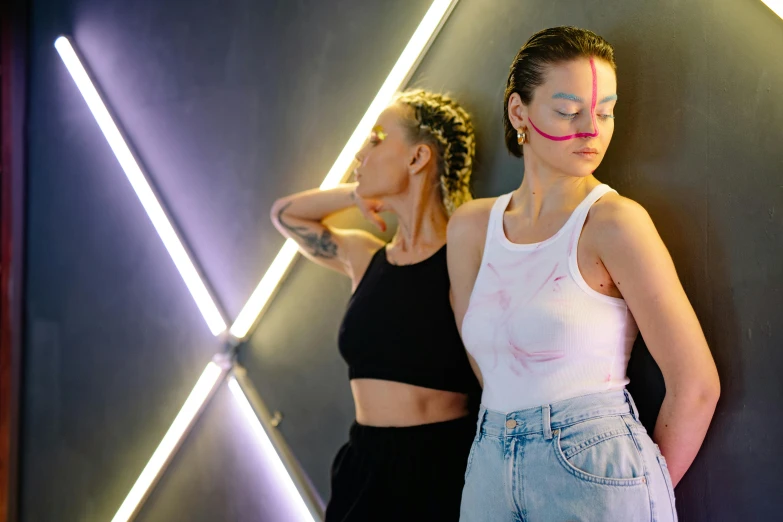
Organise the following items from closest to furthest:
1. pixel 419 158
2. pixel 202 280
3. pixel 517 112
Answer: pixel 517 112
pixel 419 158
pixel 202 280

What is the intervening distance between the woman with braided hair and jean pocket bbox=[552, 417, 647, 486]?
0.47 m

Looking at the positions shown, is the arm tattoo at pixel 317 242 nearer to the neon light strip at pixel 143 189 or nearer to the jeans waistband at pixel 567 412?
the neon light strip at pixel 143 189

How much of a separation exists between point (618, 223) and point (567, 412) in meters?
0.32

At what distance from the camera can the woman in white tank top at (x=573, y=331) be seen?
125 centimetres

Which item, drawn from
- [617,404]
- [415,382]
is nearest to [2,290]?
[415,382]

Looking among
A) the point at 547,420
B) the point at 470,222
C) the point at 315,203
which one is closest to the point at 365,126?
the point at 315,203

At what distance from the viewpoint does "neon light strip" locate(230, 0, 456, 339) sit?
195 centimetres

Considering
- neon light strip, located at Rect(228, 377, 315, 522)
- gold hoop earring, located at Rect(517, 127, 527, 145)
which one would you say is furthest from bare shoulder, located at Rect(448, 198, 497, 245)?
neon light strip, located at Rect(228, 377, 315, 522)

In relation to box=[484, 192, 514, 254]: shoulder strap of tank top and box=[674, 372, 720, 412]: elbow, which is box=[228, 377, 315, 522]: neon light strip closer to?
box=[484, 192, 514, 254]: shoulder strap of tank top

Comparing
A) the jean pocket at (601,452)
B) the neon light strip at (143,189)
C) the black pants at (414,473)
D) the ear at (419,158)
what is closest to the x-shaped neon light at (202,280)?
the neon light strip at (143,189)

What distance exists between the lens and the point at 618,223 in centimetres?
128

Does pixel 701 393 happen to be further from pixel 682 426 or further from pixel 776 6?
pixel 776 6

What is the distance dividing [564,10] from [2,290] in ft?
7.69

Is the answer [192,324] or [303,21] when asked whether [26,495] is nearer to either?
[192,324]
